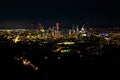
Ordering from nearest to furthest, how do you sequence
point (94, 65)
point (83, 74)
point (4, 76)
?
point (4, 76) → point (83, 74) → point (94, 65)

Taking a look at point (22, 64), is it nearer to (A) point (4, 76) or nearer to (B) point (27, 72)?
(B) point (27, 72)

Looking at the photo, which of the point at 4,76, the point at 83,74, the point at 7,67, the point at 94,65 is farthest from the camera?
the point at 94,65

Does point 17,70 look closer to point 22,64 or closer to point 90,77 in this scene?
point 22,64

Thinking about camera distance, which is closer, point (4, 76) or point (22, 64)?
point (4, 76)

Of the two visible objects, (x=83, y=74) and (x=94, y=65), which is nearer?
(x=83, y=74)

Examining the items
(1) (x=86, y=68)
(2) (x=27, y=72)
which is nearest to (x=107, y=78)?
(1) (x=86, y=68)

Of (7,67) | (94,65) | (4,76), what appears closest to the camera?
(4,76)

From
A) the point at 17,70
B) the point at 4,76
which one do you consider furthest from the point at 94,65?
the point at 4,76

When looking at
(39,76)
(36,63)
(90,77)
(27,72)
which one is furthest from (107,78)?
(36,63)
